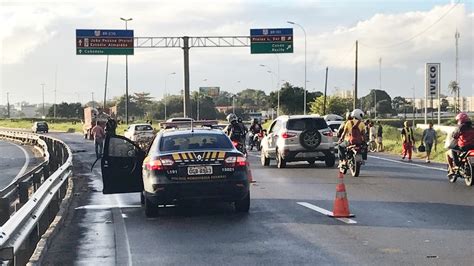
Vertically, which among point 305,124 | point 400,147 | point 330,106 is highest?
point 330,106

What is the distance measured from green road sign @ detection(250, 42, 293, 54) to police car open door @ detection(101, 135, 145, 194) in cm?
3712

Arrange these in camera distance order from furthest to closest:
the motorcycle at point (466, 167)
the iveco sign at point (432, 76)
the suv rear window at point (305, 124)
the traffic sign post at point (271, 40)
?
the iveco sign at point (432, 76), the traffic sign post at point (271, 40), the suv rear window at point (305, 124), the motorcycle at point (466, 167)

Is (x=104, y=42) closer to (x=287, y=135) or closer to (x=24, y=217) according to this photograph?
(x=287, y=135)

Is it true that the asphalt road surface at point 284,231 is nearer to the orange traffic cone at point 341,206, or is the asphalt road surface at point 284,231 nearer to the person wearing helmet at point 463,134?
the orange traffic cone at point 341,206

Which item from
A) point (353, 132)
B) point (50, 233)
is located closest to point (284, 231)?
point (50, 233)

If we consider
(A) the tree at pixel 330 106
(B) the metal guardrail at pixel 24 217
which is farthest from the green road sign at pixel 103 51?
(A) the tree at pixel 330 106

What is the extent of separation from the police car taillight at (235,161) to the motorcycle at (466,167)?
6144 mm

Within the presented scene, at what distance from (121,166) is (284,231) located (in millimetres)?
4235

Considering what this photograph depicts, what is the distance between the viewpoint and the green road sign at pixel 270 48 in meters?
49.6

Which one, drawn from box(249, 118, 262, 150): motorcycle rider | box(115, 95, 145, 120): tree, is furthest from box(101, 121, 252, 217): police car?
box(115, 95, 145, 120): tree

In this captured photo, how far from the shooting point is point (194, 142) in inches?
478

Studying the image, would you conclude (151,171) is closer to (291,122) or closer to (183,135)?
(183,135)

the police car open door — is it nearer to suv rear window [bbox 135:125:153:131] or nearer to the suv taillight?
the suv taillight

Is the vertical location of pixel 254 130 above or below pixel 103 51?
below
